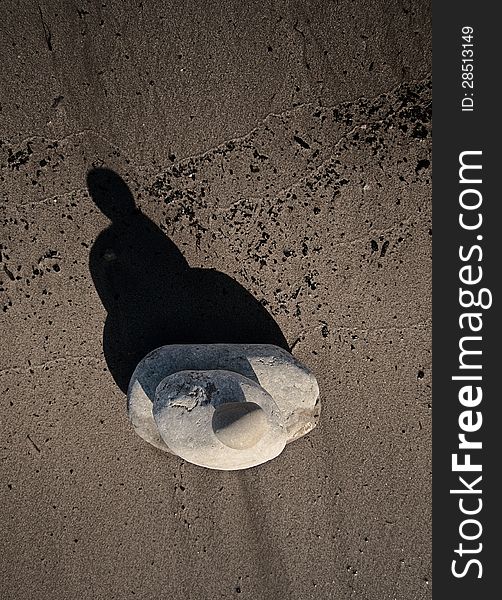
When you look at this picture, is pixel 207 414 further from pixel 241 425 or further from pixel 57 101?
pixel 57 101

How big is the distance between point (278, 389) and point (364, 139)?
3.72 ft

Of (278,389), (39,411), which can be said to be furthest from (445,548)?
(39,411)

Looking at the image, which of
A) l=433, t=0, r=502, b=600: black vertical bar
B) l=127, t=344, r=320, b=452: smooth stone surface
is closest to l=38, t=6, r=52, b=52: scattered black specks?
l=127, t=344, r=320, b=452: smooth stone surface

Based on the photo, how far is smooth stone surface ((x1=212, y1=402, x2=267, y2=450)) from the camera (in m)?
1.68

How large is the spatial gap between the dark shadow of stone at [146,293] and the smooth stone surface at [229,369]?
124mm

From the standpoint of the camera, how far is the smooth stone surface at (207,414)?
6.07 feet

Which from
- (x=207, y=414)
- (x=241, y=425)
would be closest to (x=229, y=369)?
(x=207, y=414)

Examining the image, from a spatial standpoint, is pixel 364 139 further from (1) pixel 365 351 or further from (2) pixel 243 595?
(2) pixel 243 595

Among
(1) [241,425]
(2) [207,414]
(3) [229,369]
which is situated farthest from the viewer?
(3) [229,369]

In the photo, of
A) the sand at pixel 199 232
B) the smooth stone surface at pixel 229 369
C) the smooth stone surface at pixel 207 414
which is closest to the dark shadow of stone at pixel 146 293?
the sand at pixel 199 232

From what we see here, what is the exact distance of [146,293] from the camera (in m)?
2.22

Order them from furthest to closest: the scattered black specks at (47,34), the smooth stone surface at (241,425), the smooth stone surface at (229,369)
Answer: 1. the scattered black specks at (47,34)
2. the smooth stone surface at (229,369)
3. the smooth stone surface at (241,425)

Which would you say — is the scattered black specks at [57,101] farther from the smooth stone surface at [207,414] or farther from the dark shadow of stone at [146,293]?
the smooth stone surface at [207,414]

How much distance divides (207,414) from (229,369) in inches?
10.3
